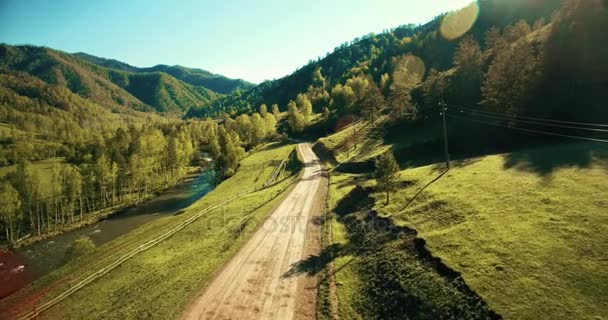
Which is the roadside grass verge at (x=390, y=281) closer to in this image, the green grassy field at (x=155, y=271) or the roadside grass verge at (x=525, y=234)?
the roadside grass verge at (x=525, y=234)

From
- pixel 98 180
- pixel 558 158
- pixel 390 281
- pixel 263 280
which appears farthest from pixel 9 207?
pixel 558 158

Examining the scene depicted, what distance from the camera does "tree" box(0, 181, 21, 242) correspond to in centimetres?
6278

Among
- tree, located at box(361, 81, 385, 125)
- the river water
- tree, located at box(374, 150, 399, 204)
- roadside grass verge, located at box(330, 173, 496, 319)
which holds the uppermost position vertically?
tree, located at box(361, 81, 385, 125)

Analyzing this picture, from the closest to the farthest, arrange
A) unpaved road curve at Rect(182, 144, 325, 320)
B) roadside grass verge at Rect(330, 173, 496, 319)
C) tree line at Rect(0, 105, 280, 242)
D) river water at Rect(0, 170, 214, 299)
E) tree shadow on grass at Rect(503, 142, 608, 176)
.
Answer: roadside grass verge at Rect(330, 173, 496, 319) → unpaved road curve at Rect(182, 144, 325, 320) → tree shadow on grass at Rect(503, 142, 608, 176) → river water at Rect(0, 170, 214, 299) → tree line at Rect(0, 105, 280, 242)

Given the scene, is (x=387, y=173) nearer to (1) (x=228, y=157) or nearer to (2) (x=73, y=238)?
(2) (x=73, y=238)

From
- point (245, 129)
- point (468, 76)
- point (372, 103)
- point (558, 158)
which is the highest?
point (468, 76)

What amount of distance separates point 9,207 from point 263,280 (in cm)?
6831

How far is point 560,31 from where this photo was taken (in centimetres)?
5750

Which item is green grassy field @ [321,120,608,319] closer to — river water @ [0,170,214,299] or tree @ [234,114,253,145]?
river water @ [0,170,214,299]

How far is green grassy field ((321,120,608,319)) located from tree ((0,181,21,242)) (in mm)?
70850

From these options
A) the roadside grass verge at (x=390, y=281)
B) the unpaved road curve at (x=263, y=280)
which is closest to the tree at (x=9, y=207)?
the unpaved road curve at (x=263, y=280)

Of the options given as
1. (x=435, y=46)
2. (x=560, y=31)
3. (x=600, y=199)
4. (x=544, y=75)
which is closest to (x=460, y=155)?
(x=544, y=75)

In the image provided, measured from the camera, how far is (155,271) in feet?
105

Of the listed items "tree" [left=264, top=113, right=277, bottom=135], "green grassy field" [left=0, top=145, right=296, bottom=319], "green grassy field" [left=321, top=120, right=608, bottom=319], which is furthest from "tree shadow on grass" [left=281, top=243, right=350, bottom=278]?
"tree" [left=264, top=113, right=277, bottom=135]
